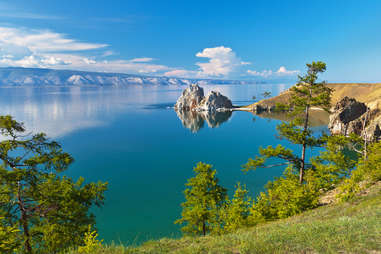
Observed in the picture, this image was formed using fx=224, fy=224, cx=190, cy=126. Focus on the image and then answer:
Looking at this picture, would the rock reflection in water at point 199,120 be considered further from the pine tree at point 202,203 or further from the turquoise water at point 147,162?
the pine tree at point 202,203

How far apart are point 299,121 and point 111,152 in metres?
49.9

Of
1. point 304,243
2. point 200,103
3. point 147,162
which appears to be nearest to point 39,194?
point 304,243

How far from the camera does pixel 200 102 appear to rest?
169875 mm

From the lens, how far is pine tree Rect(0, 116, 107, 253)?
10.5 metres

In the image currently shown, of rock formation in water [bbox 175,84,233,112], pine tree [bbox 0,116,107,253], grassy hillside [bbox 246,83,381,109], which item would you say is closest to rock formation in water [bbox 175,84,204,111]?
rock formation in water [bbox 175,84,233,112]

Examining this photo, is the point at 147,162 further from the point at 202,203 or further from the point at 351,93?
the point at 351,93

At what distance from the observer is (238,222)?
1922 cm

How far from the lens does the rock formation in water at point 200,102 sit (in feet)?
534

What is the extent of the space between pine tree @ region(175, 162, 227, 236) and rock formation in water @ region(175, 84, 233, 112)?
13795 cm

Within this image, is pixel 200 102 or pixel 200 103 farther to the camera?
pixel 200 102

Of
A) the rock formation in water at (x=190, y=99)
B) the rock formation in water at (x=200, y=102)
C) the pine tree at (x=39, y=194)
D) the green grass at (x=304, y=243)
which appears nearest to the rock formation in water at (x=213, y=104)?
the rock formation in water at (x=200, y=102)

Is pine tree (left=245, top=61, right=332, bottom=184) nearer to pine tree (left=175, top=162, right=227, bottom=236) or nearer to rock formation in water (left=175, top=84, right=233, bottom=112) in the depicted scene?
pine tree (left=175, top=162, right=227, bottom=236)

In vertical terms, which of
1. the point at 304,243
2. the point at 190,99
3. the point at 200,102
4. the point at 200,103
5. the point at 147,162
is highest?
the point at 190,99

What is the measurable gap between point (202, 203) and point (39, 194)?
15283 millimetres
